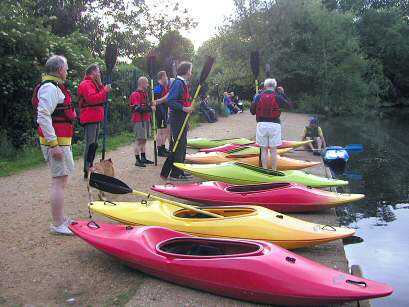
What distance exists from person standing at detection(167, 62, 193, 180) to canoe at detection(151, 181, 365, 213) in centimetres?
135

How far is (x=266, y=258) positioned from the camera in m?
3.37

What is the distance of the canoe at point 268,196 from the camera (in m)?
5.59

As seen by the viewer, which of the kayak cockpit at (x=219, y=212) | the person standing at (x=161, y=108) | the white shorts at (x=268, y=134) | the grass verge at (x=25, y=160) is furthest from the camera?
the person standing at (x=161, y=108)

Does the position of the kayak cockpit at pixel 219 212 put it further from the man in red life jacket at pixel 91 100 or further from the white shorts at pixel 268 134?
the white shorts at pixel 268 134

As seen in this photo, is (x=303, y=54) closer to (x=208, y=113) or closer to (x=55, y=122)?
(x=208, y=113)

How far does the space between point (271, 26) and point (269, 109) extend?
77.3 feet

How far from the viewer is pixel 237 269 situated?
3.31 metres

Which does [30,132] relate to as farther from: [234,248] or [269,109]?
[234,248]

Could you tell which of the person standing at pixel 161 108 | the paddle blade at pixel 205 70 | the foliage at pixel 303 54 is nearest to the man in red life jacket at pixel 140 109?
the person standing at pixel 161 108

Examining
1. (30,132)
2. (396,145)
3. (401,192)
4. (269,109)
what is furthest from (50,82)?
(396,145)

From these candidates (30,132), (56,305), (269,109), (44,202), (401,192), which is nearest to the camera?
(56,305)

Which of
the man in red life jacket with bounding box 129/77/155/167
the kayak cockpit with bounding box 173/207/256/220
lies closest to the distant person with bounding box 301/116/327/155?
the man in red life jacket with bounding box 129/77/155/167

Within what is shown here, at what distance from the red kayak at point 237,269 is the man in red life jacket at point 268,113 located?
3510 mm

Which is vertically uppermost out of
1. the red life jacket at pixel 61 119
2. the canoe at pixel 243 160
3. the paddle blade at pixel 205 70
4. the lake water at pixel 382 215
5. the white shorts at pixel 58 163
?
the paddle blade at pixel 205 70
